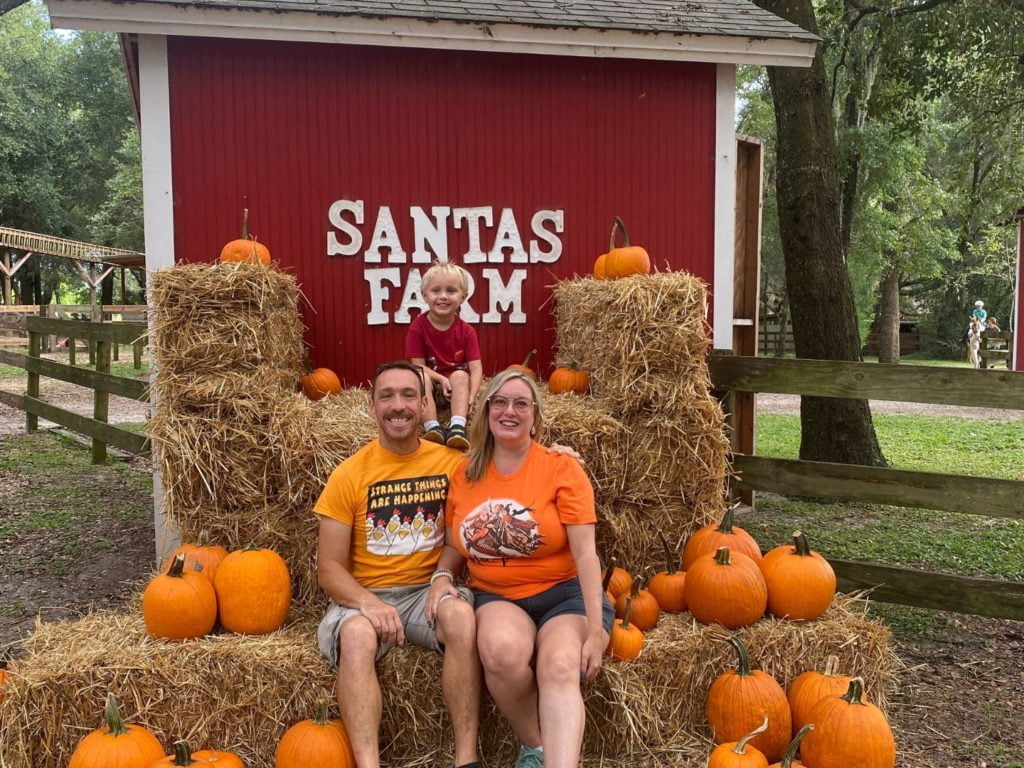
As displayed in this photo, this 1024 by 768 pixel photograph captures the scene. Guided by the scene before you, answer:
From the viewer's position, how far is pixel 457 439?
379 centimetres

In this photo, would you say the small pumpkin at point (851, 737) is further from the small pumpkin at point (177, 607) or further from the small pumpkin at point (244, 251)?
the small pumpkin at point (244, 251)

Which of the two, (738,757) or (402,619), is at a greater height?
(402,619)

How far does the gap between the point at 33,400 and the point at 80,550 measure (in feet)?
16.9

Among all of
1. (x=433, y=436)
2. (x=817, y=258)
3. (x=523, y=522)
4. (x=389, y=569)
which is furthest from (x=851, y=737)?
(x=817, y=258)

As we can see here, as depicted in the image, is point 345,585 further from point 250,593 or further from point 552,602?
point 552,602

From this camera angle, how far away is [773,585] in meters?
3.76

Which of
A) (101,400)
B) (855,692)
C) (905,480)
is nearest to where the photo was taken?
(855,692)

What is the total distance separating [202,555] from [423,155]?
10.4 feet

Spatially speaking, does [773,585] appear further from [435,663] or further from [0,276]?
[0,276]

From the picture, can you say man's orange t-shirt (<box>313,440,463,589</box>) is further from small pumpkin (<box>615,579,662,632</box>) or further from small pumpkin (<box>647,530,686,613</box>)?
small pumpkin (<box>647,530,686,613</box>)

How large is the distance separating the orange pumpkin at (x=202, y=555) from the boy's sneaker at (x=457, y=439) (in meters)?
1.17

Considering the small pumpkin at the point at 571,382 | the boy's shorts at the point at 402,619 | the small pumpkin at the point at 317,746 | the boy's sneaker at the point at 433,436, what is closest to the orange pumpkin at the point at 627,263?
the small pumpkin at the point at 571,382

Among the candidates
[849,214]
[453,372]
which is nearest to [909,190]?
[849,214]

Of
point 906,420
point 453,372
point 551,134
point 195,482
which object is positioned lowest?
point 906,420
